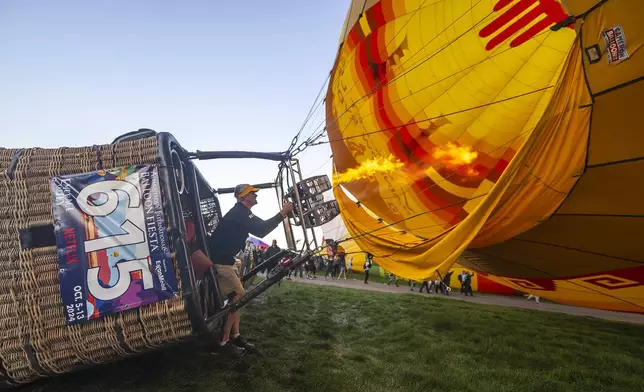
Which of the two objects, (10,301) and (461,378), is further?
(461,378)

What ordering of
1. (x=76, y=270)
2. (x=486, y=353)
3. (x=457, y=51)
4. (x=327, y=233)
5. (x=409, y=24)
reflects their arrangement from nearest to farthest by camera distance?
(x=76, y=270) → (x=486, y=353) → (x=457, y=51) → (x=409, y=24) → (x=327, y=233)

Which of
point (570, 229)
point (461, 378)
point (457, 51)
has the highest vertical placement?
point (457, 51)

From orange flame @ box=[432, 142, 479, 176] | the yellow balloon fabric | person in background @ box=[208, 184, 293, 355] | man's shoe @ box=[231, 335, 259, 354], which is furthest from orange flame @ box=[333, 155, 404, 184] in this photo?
man's shoe @ box=[231, 335, 259, 354]

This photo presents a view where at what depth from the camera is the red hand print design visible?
3805mm

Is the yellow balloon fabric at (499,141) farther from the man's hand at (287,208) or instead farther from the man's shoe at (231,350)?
the man's shoe at (231,350)

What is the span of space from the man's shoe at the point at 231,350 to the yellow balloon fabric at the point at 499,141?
155cm

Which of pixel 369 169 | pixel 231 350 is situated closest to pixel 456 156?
pixel 369 169

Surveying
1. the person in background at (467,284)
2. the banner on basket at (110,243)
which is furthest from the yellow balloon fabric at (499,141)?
the person in background at (467,284)

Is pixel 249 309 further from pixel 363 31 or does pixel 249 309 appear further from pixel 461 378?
pixel 363 31

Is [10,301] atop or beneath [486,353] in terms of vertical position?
atop

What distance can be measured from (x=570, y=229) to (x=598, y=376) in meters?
1.30

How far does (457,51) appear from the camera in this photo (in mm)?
4504

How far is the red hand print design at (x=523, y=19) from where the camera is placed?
380 cm

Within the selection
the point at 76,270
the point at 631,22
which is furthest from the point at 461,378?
the point at 76,270
